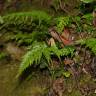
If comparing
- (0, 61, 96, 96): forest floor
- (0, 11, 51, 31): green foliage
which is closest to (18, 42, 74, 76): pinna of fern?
(0, 61, 96, 96): forest floor

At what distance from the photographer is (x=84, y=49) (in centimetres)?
383

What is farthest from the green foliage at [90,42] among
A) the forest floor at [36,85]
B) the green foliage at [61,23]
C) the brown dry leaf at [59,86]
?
the brown dry leaf at [59,86]

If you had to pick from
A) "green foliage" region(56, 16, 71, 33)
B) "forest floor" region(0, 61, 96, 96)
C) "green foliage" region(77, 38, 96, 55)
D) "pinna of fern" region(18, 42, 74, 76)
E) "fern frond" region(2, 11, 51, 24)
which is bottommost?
"forest floor" region(0, 61, 96, 96)

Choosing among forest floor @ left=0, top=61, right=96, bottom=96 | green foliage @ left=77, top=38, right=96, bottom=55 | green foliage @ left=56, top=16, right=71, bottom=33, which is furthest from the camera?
green foliage @ left=56, top=16, right=71, bottom=33

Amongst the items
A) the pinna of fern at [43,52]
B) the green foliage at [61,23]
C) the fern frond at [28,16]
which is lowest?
the pinna of fern at [43,52]

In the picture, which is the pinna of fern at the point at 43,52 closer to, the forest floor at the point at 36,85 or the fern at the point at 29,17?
the forest floor at the point at 36,85

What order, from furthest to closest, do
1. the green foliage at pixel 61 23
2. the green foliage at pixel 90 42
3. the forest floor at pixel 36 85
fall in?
the green foliage at pixel 61 23
the forest floor at pixel 36 85
the green foliage at pixel 90 42

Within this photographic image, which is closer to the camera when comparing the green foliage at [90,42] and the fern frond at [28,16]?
the green foliage at [90,42]

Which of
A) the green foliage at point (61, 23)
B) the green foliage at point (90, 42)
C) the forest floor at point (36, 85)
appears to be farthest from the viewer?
the green foliage at point (61, 23)

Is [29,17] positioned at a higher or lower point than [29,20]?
higher

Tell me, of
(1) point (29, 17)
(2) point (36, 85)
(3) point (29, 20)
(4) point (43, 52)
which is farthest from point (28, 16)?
(2) point (36, 85)

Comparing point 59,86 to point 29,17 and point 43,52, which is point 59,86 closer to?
point 43,52

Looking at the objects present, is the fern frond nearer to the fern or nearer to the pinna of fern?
the fern

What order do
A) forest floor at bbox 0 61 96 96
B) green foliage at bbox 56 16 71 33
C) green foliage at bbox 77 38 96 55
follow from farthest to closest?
1. green foliage at bbox 56 16 71 33
2. forest floor at bbox 0 61 96 96
3. green foliage at bbox 77 38 96 55
